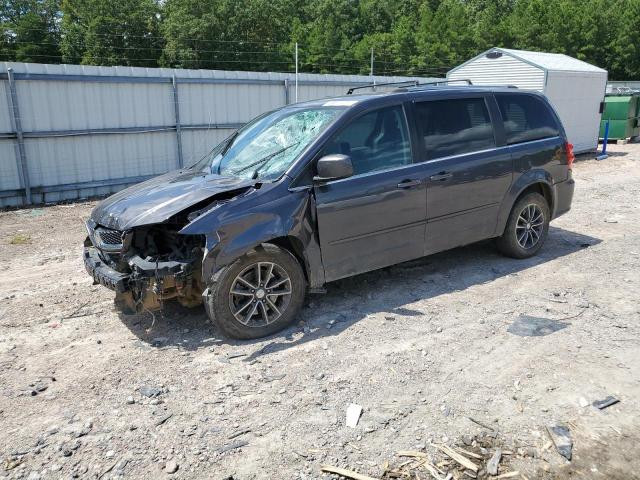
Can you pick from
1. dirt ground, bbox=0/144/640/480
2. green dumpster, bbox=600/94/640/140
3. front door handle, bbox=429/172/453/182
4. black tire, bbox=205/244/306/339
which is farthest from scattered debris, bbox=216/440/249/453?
green dumpster, bbox=600/94/640/140

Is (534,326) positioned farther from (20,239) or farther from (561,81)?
(561,81)

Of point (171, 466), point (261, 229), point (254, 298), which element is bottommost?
point (171, 466)

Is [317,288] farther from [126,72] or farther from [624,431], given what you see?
[126,72]

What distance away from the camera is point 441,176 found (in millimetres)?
5395

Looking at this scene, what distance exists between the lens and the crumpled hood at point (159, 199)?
433 centimetres

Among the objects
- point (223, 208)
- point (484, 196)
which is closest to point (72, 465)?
point (223, 208)

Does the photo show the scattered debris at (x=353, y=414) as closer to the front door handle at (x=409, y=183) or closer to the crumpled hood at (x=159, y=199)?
the crumpled hood at (x=159, y=199)

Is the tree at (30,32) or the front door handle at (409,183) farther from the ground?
the tree at (30,32)

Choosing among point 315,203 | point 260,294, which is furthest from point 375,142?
point 260,294

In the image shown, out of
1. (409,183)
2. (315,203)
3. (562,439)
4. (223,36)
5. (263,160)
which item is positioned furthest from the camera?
(223,36)

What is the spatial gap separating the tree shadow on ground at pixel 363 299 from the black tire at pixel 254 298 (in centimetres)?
10

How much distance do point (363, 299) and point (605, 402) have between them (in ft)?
7.74

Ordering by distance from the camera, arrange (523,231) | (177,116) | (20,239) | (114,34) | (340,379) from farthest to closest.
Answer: (114,34), (177,116), (20,239), (523,231), (340,379)

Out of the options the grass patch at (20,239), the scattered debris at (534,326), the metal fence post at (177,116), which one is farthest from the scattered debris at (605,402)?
the metal fence post at (177,116)
